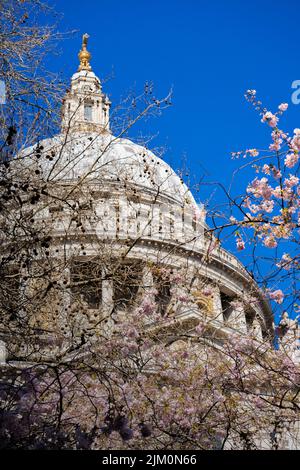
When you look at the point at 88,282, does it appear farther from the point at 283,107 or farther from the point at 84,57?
the point at 84,57

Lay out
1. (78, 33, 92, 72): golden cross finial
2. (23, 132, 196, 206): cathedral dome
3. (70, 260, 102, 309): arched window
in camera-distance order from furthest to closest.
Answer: (78, 33, 92, 72): golden cross finial → (70, 260, 102, 309): arched window → (23, 132, 196, 206): cathedral dome

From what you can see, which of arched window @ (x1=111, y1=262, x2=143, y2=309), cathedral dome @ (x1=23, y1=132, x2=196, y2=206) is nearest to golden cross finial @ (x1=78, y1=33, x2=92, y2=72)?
cathedral dome @ (x1=23, y1=132, x2=196, y2=206)

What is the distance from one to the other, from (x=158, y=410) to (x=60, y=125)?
6678mm

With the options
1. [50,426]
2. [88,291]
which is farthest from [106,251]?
[50,426]

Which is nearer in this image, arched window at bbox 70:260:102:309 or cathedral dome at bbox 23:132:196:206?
cathedral dome at bbox 23:132:196:206

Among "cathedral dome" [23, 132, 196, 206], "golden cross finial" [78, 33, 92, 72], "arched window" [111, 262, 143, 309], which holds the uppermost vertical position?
"golden cross finial" [78, 33, 92, 72]

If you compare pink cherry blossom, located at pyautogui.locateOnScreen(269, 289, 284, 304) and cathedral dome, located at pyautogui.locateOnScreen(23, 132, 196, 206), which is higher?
cathedral dome, located at pyautogui.locateOnScreen(23, 132, 196, 206)

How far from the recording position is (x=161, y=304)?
2119cm

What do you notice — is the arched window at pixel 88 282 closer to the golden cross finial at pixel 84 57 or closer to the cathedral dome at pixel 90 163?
the cathedral dome at pixel 90 163

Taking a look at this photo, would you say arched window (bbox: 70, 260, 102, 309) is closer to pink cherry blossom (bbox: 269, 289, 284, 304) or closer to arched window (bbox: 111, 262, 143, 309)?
arched window (bbox: 111, 262, 143, 309)

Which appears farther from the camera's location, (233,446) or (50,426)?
(233,446)

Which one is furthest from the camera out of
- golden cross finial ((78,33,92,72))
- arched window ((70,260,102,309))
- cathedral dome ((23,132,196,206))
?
golden cross finial ((78,33,92,72))

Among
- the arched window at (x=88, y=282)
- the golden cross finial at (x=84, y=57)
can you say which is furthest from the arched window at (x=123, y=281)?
the golden cross finial at (x=84, y=57)
